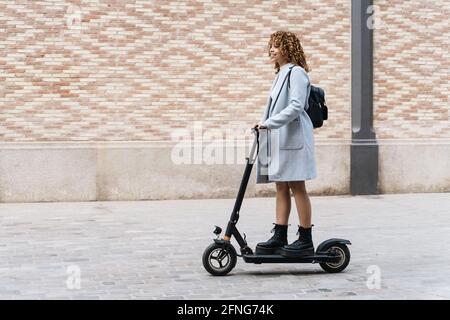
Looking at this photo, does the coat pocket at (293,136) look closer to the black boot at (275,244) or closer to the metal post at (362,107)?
the black boot at (275,244)

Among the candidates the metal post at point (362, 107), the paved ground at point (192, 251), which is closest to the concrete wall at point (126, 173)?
the metal post at point (362, 107)

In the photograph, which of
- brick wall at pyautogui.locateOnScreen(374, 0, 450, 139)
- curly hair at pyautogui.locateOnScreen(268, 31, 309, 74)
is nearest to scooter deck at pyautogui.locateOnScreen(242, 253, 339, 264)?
curly hair at pyautogui.locateOnScreen(268, 31, 309, 74)

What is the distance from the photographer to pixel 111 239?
8.34 meters

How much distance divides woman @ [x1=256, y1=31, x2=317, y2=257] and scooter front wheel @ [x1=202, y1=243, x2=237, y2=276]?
0.88 feet

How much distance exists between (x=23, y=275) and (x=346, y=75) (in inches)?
291

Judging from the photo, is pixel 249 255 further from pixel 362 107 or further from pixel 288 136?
pixel 362 107

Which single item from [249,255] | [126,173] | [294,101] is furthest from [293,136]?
[126,173]

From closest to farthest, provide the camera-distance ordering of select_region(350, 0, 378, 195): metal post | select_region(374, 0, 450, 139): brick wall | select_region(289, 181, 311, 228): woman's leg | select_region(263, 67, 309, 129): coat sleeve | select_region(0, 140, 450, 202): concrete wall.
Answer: select_region(263, 67, 309, 129): coat sleeve, select_region(289, 181, 311, 228): woman's leg, select_region(0, 140, 450, 202): concrete wall, select_region(350, 0, 378, 195): metal post, select_region(374, 0, 450, 139): brick wall

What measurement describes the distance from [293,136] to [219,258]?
1138 millimetres

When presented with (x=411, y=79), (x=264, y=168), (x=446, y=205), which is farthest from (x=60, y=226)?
(x=411, y=79)

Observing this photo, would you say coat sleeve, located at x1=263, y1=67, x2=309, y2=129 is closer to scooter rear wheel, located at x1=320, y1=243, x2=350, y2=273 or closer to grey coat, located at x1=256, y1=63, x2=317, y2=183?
grey coat, located at x1=256, y1=63, x2=317, y2=183

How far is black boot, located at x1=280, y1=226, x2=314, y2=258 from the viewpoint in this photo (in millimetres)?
6434

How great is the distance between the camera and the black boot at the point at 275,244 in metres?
6.56
